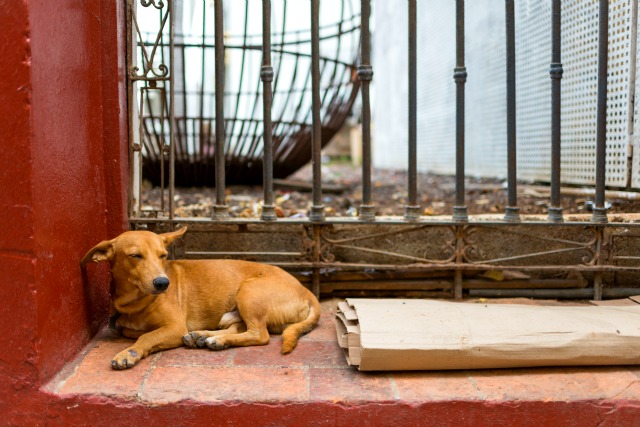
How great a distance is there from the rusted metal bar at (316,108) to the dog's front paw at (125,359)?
3.59 feet

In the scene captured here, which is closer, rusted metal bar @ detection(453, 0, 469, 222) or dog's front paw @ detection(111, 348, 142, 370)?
dog's front paw @ detection(111, 348, 142, 370)

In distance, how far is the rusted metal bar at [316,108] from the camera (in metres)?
2.98

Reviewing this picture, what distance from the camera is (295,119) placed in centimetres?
524

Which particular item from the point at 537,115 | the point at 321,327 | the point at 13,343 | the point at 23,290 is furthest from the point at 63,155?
the point at 537,115

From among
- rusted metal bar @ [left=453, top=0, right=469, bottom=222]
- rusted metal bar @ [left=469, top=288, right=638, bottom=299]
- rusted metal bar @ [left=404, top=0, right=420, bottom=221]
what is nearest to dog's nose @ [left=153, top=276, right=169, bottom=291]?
rusted metal bar @ [left=404, top=0, right=420, bottom=221]

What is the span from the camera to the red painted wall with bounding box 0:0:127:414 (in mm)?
2062

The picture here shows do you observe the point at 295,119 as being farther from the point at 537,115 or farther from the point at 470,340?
the point at 470,340

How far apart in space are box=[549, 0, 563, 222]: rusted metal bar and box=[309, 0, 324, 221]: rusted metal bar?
1158mm

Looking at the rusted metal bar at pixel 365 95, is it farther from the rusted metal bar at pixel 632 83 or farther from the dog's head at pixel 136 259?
the rusted metal bar at pixel 632 83

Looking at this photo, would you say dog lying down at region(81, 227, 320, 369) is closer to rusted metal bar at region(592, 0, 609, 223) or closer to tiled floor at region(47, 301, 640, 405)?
tiled floor at region(47, 301, 640, 405)

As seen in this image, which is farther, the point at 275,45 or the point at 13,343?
the point at 275,45

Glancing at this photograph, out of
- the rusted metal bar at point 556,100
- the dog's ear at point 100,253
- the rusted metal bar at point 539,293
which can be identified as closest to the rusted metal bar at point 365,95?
the rusted metal bar at point 539,293

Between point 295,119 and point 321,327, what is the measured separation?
2677 millimetres

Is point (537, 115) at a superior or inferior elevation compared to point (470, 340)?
superior
